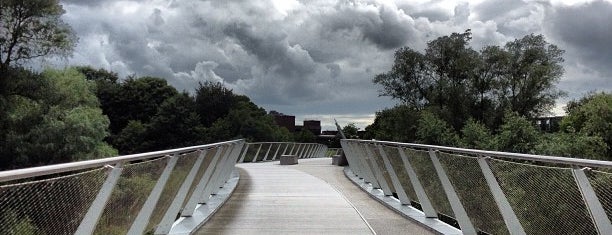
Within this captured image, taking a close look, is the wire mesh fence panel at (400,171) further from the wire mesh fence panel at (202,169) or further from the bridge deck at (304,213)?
the wire mesh fence panel at (202,169)

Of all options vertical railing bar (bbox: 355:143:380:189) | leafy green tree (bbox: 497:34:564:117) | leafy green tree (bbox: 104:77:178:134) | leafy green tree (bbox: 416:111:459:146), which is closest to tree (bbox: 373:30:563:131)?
leafy green tree (bbox: 497:34:564:117)

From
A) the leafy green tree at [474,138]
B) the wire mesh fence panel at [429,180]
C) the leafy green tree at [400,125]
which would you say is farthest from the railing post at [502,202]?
the leafy green tree at [400,125]

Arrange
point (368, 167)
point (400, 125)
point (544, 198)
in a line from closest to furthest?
point (544, 198)
point (368, 167)
point (400, 125)

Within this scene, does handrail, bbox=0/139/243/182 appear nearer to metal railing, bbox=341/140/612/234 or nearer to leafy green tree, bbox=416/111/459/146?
metal railing, bbox=341/140/612/234

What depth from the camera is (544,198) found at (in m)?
4.17

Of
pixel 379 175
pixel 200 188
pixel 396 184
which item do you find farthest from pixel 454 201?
pixel 379 175

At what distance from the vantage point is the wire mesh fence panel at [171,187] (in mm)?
5438

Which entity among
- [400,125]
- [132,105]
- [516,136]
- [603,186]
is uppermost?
[132,105]

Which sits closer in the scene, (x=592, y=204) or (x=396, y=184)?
(x=592, y=204)

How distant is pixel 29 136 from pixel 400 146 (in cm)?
2757

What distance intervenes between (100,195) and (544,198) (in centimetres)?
299

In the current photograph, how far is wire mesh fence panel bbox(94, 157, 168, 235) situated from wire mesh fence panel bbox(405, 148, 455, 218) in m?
3.18

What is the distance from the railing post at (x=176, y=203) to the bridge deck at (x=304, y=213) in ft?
1.73

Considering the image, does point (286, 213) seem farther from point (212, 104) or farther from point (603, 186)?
point (212, 104)
